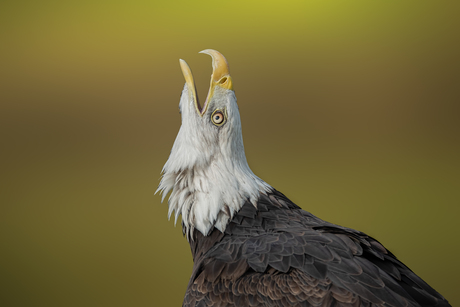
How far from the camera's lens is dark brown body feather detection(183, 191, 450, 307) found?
162 cm

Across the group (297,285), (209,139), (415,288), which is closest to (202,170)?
(209,139)

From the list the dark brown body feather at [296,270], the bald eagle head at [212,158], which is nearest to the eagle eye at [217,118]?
the bald eagle head at [212,158]

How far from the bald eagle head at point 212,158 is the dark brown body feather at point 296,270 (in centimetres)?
9

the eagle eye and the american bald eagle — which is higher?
the eagle eye

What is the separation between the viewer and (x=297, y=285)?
1.63 m

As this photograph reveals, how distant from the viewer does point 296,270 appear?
1.69 metres

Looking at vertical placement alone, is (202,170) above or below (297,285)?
above

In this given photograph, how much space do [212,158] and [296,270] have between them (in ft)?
2.12

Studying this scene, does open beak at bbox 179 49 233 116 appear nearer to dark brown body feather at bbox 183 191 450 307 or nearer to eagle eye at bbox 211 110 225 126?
eagle eye at bbox 211 110 225 126

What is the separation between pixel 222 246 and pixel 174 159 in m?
0.47

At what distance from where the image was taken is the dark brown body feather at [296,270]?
5.31 feet

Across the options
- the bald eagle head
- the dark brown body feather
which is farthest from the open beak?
the dark brown body feather

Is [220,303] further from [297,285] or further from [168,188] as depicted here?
[168,188]

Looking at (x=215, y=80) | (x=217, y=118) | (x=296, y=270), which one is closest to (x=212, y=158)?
(x=217, y=118)
